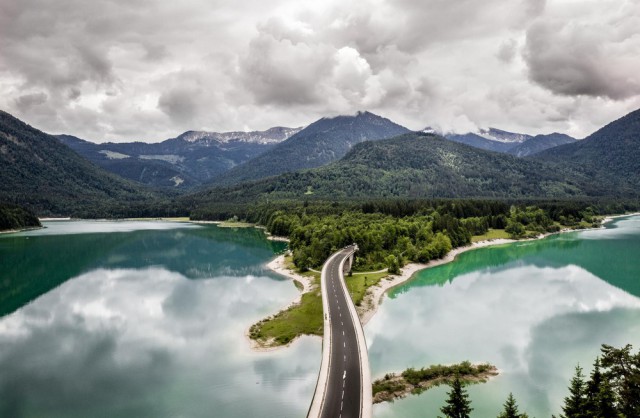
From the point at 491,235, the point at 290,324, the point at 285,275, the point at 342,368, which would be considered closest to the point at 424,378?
the point at 342,368

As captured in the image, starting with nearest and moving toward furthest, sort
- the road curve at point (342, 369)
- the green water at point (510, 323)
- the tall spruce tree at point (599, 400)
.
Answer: the tall spruce tree at point (599, 400) < the road curve at point (342, 369) < the green water at point (510, 323)

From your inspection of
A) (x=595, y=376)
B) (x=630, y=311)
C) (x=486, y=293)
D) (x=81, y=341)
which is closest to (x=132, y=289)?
(x=81, y=341)

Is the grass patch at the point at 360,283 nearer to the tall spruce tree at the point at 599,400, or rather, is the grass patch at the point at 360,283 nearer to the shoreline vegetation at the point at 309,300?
the shoreline vegetation at the point at 309,300

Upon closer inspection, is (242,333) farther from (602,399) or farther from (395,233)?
(395,233)

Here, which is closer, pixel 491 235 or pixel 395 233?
pixel 395 233

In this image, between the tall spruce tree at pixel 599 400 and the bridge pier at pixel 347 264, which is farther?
the bridge pier at pixel 347 264

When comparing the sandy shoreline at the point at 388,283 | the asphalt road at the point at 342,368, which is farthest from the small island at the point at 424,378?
the sandy shoreline at the point at 388,283
